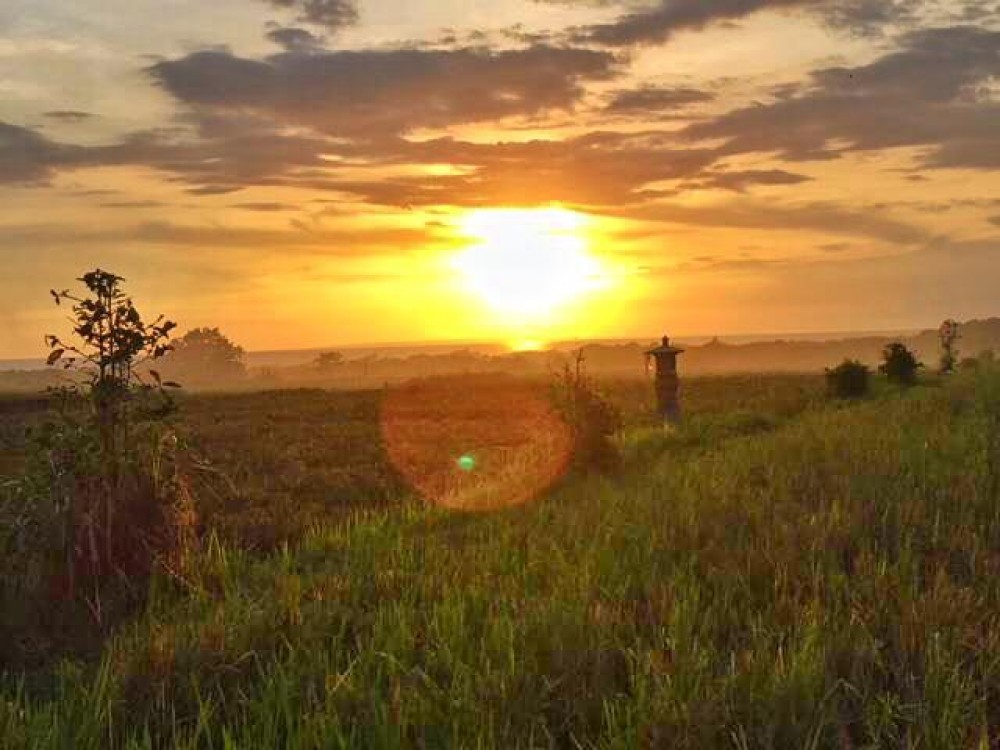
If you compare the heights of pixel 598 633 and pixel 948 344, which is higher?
pixel 948 344

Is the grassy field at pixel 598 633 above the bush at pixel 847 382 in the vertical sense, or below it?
below

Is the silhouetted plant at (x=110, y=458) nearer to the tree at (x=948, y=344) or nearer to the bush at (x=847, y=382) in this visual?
the bush at (x=847, y=382)

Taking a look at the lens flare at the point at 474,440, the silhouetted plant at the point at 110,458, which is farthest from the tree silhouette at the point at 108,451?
the lens flare at the point at 474,440

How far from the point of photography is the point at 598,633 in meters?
4.56

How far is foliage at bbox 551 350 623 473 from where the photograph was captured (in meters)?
14.4

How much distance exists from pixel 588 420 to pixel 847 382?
1584cm

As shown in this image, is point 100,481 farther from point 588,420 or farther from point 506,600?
point 588,420

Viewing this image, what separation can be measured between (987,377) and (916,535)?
45.5 ft

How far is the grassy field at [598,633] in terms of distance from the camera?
12.3 ft

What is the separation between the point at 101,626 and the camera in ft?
21.2

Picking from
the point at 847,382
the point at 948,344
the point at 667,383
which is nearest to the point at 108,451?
the point at 667,383

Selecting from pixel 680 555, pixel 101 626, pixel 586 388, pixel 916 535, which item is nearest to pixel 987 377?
pixel 586 388

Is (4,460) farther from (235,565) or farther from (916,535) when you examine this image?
(916,535)

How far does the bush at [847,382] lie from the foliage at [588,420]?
1457 centimetres
